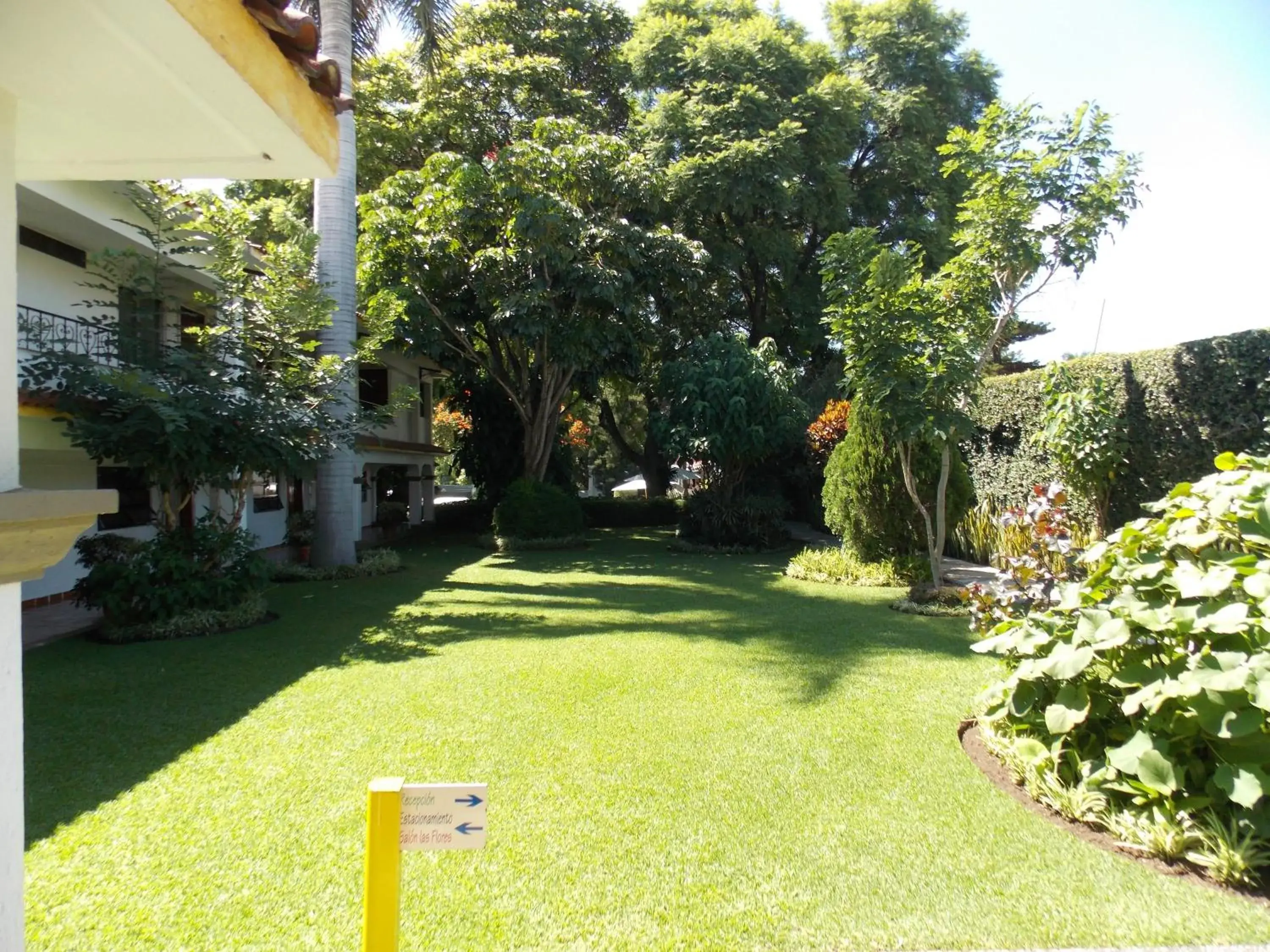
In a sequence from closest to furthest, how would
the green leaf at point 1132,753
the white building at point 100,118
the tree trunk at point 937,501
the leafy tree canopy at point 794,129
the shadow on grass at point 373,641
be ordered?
the white building at point 100,118 → the green leaf at point 1132,753 → the shadow on grass at point 373,641 → the tree trunk at point 937,501 → the leafy tree canopy at point 794,129

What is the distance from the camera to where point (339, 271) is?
12977 millimetres

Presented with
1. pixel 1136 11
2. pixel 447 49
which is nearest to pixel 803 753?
pixel 1136 11

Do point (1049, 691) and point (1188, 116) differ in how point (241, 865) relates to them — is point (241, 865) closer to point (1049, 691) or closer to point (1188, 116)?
point (1049, 691)

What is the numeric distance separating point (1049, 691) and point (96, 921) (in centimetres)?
458

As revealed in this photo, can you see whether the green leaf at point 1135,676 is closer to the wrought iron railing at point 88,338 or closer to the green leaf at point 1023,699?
the green leaf at point 1023,699

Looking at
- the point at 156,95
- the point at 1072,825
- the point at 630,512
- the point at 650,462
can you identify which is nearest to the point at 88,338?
the point at 156,95

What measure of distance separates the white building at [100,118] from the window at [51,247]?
10.5 meters

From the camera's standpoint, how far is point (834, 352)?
23500mm

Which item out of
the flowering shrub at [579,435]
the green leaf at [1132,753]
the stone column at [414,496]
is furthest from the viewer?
the flowering shrub at [579,435]

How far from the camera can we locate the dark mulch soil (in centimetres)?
321

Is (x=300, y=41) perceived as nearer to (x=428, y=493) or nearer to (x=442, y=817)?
(x=442, y=817)

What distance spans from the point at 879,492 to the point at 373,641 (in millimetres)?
7407

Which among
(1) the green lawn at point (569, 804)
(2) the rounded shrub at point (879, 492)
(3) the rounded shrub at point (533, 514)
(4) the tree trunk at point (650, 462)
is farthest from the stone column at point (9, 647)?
(4) the tree trunk at point (650, 462)

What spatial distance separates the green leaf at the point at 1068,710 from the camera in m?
3.84
